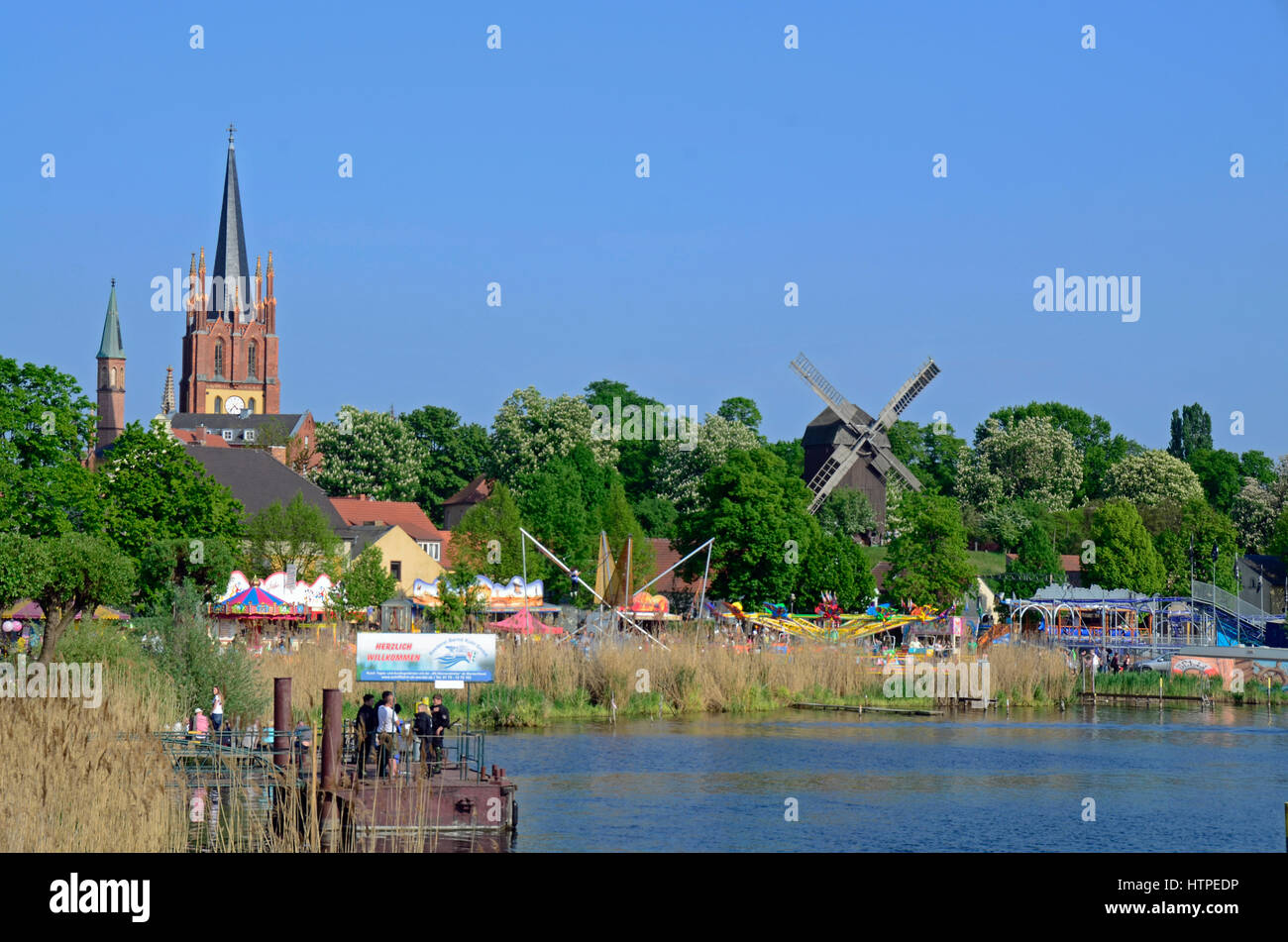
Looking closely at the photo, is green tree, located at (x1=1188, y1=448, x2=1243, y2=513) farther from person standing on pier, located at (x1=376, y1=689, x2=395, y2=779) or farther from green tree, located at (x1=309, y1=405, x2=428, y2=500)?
person standing on pier, located at (x1=376, y1=689, x2=395, y2=779)

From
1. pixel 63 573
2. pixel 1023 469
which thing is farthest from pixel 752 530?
pixel 1023 469

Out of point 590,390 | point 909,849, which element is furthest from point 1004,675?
point 590,390

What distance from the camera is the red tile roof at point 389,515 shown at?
101750mm

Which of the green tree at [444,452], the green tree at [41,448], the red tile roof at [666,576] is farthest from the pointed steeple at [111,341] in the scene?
the green tree at [41,448]

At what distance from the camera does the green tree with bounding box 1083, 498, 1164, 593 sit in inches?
3605

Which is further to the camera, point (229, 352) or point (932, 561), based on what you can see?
point (229, 352)

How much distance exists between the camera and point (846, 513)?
100 meters

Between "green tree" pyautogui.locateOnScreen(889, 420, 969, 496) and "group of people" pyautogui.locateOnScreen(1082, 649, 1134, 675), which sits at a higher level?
"green tree" pyautogui.locateOnScreen(889, 420, 969, 496)

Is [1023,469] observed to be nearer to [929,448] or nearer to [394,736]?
[929,448]

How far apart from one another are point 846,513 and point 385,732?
7695cm

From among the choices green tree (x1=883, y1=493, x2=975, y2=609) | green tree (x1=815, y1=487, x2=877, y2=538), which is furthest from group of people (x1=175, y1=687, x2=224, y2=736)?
green tree (x1=815, y1=487, x2=877, y2=538)

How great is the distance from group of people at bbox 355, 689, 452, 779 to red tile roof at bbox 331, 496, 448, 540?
73271 mm

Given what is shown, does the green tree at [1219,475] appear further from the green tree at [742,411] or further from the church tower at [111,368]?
the church tower at [111,368]
